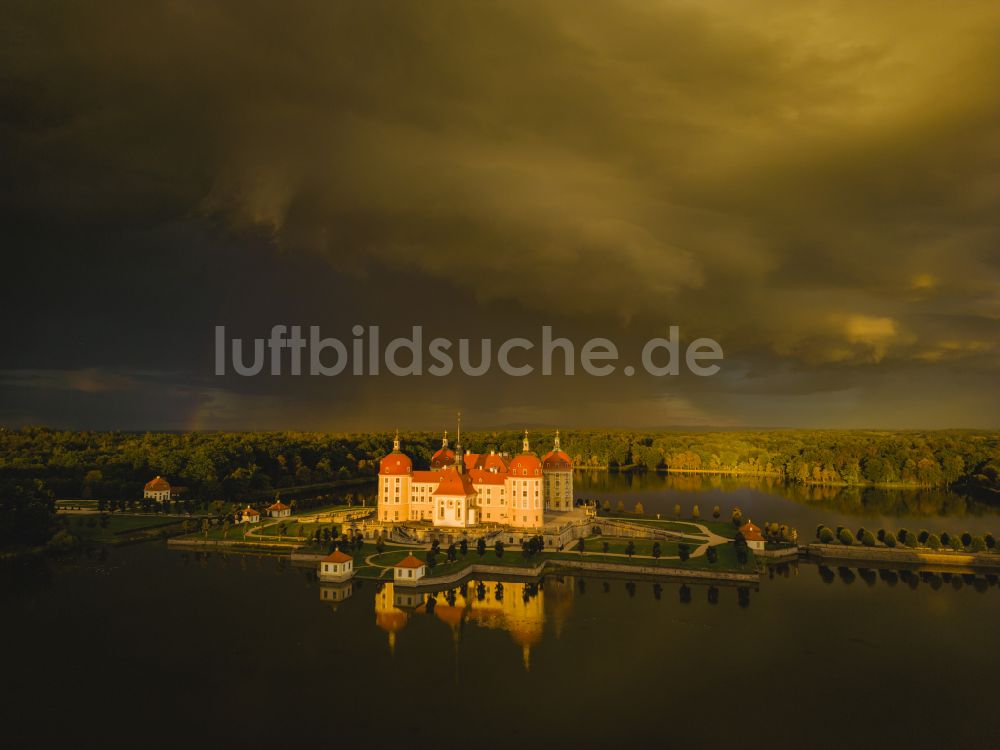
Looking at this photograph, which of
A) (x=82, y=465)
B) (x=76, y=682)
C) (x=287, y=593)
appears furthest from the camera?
(x=82, y=465)

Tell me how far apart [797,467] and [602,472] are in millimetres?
31790

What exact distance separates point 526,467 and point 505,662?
937 inches

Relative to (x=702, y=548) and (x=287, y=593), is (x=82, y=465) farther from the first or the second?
(x=702, y=548)

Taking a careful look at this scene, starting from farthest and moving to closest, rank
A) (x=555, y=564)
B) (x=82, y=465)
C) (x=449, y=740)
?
(x=82, y=465), (x=555, y=564), (x=449, y=740)

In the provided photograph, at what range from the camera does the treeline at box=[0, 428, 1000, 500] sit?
80.4 meters

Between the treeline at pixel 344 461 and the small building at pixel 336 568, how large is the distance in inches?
1450

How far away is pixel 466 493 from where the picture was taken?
5391 centimetres

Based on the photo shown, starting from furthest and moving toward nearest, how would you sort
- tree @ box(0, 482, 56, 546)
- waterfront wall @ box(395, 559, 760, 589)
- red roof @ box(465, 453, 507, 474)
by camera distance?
red roof @ box(465, 453, 507, 474) → tree @ box(0, 482, 56, 546) → waterfront wall @ box(395, 559, 760, 589)

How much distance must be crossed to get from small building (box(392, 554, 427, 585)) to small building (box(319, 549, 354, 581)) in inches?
130

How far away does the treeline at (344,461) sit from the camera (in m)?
80.4

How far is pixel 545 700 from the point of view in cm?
2738

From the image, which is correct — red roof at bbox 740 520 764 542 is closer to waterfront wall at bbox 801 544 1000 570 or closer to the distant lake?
waterfront wall at bbox 801 544 1000 570

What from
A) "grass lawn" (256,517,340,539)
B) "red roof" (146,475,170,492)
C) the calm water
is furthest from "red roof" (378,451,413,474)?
"red roof" (146,475,170,492)

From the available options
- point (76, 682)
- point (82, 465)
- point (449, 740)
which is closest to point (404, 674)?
point (449, 740)
